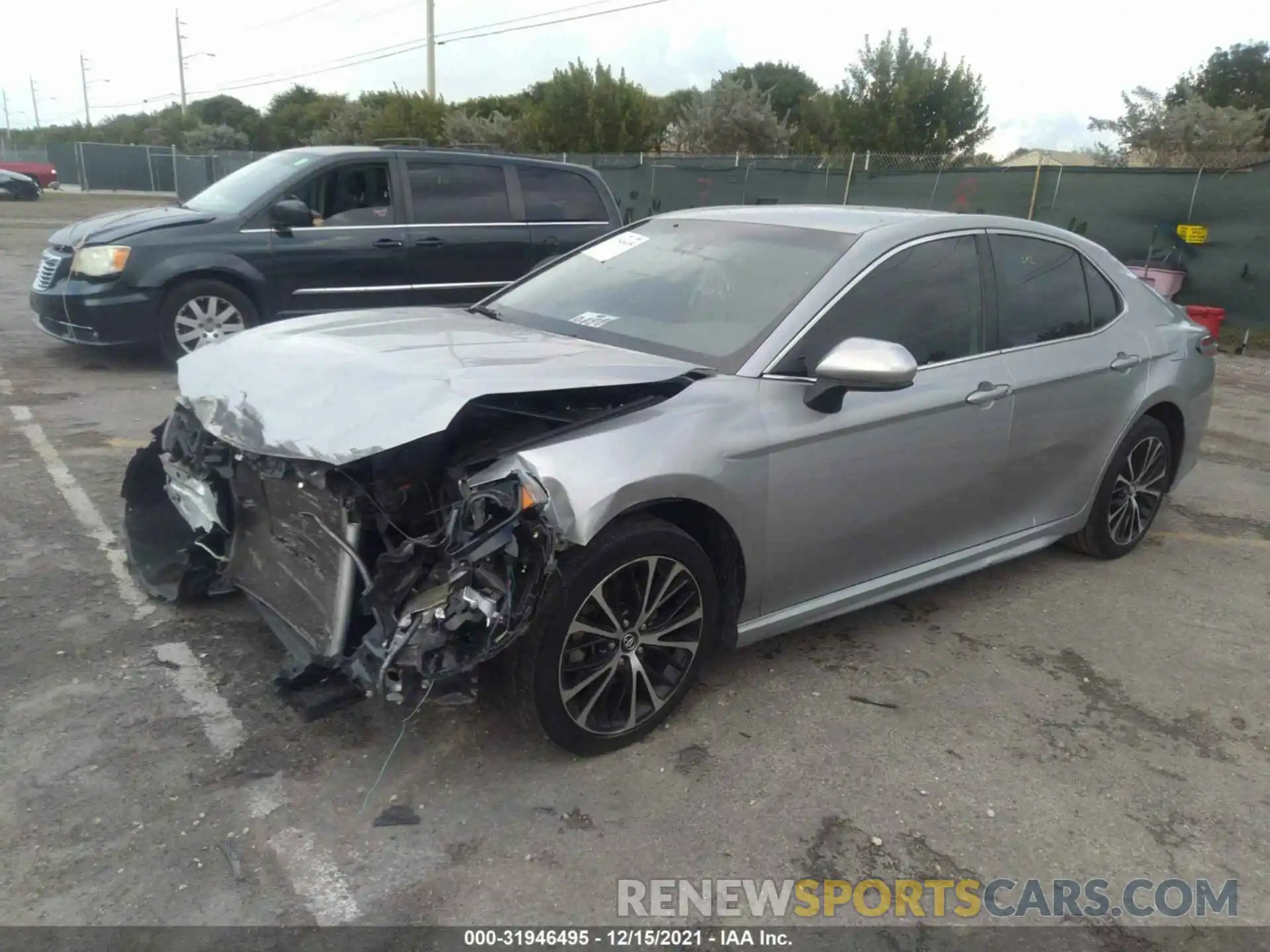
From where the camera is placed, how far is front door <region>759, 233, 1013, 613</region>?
3.39 metres

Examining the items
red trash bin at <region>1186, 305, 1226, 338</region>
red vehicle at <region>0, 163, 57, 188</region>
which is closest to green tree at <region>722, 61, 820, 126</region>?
red vehicle at <region>0, 163, 57, 188</region>

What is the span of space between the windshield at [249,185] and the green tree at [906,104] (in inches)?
851

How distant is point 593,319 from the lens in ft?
12.9

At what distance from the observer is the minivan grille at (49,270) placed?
307 inches

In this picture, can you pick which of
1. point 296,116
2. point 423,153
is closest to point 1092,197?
point 423,153

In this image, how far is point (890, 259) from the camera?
376 centimetres

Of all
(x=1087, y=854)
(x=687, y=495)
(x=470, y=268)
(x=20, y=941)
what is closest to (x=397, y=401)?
(x=687, y=495)

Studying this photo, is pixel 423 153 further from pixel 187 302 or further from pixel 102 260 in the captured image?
pixel 102 260

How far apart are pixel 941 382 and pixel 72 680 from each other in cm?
331

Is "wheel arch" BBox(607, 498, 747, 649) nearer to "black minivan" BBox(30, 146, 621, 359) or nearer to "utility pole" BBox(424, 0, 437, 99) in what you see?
"black minivan" BBox(30, 146, 621, 359)

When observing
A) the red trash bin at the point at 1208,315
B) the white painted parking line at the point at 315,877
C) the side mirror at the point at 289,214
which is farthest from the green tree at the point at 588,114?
the white painted parking line at the point at 315,877

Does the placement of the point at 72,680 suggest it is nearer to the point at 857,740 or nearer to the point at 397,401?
the point at 397,401

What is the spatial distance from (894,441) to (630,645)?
1278 mm

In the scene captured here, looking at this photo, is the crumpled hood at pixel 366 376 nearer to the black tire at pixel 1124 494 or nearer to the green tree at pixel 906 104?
the black tire at pixel 1124 494
